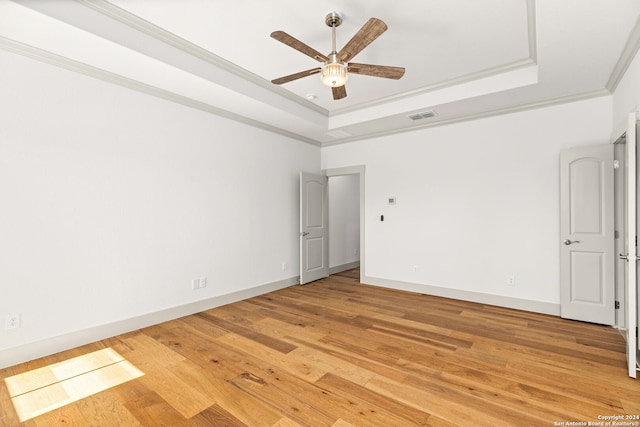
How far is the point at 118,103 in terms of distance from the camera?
3.30 metres

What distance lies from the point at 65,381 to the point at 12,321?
2.65 feet

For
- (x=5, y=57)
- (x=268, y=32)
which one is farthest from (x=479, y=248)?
(x=5, y=57)

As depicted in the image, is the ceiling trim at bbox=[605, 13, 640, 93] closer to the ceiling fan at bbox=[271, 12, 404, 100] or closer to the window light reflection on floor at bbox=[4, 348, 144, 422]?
the ceiling fan at bbox=[271, 12, 404, 100]

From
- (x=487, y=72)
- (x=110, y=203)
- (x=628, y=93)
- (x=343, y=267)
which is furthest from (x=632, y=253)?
(x=343, y=267)

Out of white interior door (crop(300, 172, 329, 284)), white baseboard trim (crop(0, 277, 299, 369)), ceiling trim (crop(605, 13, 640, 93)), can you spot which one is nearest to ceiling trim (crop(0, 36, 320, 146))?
white interior door (crop(300, 172, 329, 284))

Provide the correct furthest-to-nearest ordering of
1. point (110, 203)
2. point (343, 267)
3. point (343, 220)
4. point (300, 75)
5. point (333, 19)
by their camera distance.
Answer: point (343, 220) < point (343, 267) < point (110, 203) < point (300, 75) < point (333, 19)

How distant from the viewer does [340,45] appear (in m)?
3.08

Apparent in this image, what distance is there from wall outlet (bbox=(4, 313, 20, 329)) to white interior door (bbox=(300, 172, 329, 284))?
12.1 feet

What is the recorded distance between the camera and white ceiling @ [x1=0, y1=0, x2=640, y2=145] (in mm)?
2432

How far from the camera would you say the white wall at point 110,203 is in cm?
269

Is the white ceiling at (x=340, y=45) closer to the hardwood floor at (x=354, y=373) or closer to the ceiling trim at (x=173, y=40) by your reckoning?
the ceiling trim at (x=173, y=40)

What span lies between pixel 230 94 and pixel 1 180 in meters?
2.31

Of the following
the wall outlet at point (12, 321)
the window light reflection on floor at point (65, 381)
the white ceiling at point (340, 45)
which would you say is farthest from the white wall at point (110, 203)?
the window light reflection on floor at point (65, 381)

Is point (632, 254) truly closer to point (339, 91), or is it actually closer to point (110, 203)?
point (339, 91)
